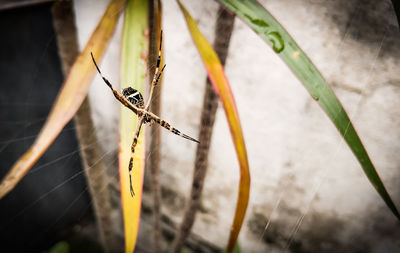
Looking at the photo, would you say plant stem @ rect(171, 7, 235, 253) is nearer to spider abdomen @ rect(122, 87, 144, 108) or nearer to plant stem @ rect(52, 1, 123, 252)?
spider abdomen @ rect(122, 87, 144, 108)

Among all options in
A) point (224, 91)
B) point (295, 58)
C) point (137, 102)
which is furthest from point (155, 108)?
point (295, 58)

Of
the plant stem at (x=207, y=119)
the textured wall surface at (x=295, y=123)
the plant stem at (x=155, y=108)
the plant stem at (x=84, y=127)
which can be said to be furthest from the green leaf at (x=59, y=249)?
the plant stem at (x=207, y=119)

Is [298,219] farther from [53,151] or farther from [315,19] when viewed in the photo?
[53,151]

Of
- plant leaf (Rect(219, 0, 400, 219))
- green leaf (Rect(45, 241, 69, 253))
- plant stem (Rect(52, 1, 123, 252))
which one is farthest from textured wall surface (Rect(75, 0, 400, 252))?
green leaf (Rect(45, 241, 69, 253))

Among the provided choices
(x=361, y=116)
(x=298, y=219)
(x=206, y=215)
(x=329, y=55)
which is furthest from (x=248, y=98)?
(x=206, y=215)

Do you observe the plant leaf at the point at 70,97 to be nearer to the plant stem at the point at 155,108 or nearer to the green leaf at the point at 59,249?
the plant stem at the point at 155,108

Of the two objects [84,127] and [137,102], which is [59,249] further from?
[137,102]
